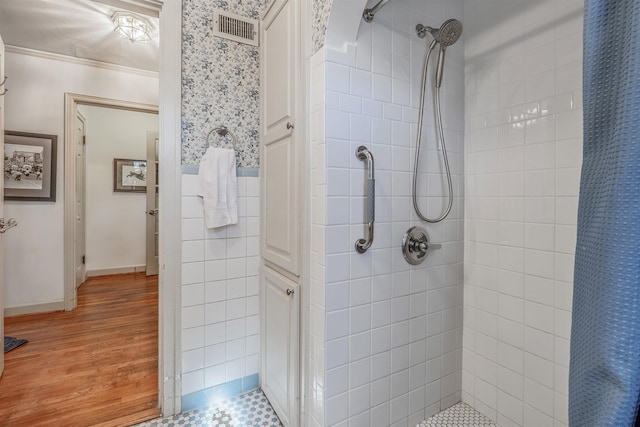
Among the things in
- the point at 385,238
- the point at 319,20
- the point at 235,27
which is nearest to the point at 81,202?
the point at 235,27

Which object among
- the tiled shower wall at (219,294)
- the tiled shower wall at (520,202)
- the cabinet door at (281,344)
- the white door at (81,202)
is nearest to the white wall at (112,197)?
the white door at (81,202)

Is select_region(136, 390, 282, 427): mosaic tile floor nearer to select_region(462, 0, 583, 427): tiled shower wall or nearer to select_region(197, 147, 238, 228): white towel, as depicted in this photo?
select_region(197, 147, 238, 228): white towel

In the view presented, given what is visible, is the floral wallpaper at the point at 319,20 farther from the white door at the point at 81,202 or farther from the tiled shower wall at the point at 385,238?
the white door at the point at 81,202

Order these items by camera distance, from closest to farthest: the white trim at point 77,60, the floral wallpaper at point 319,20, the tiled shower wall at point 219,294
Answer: the floral wallpaper at point 319,20 < the tiled shower wall at point 219,294 < the white trim at point 77,60

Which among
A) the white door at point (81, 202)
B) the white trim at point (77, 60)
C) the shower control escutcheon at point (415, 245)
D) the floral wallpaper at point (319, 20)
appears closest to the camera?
the floral wallpaper at point (319, 20)

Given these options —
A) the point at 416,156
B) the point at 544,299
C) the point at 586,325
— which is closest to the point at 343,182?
the point at 416,156

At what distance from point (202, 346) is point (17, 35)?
310cm

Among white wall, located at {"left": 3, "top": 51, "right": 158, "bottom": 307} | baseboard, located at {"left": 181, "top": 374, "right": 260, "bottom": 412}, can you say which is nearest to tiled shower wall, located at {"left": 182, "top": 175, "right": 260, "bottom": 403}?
baseboard, located at {"left": 181, "top": 374, "right": 260, "bottom": 412}

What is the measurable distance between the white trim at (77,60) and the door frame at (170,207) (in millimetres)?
2061

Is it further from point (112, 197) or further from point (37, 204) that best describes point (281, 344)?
point (112, 197)

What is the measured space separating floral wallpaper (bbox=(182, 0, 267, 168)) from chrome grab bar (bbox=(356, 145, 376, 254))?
0.77 metres

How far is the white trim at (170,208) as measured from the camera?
1.51 m

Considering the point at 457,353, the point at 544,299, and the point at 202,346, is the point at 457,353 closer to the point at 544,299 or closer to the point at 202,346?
the point at 544,299

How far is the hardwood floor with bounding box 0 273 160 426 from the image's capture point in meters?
1.57
